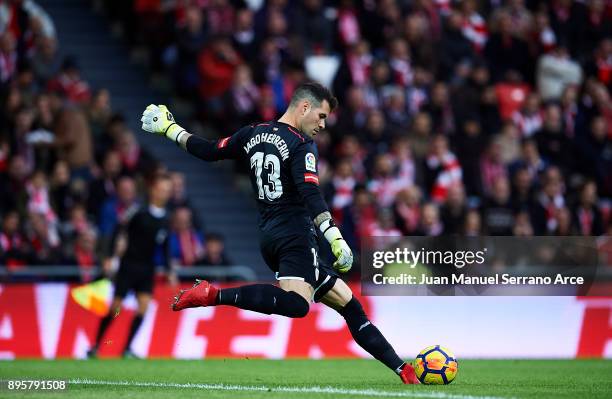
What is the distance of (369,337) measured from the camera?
10000mm

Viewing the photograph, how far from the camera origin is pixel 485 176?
19453mm

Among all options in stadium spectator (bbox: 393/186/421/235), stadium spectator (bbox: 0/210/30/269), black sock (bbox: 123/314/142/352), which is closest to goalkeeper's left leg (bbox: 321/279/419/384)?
black sock (bbox: 123/314/142/352)

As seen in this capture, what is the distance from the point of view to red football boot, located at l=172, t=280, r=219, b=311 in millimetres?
9352

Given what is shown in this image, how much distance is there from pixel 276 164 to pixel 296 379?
7.75 feet

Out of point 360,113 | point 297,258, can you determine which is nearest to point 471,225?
point 360,113

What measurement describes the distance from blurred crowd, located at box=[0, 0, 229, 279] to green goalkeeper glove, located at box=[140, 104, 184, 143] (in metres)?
5.76

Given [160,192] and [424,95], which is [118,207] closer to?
[160,192]

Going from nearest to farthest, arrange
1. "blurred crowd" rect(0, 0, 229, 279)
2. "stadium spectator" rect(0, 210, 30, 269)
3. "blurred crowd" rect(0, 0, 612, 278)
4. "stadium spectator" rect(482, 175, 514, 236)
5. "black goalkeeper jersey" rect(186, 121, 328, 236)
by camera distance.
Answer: "black goalkeeper jersey" rect(186, 121, 328, 236), "stadium spectator" rect(0, 210, 30, 269), "blurred crowd" rect(0, 0, 229, 279), "blurred crowd" rect(0, 0, 612, 278), "stadium spectator" rect(482, 175, 514, 236)

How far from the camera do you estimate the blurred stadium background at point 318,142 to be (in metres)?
16.0

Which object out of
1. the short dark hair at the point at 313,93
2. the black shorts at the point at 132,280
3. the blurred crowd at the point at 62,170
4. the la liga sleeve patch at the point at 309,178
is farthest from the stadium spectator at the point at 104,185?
the la liga sleeve patch at the point at 309,178

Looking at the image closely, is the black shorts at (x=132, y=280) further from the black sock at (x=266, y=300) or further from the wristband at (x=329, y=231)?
the wristband at (x=329, y=231)

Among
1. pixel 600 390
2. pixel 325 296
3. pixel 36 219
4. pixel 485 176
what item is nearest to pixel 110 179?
pixel 36 219

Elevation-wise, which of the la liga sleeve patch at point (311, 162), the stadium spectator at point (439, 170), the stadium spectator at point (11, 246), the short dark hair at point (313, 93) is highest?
the stadium spectator at point (439, 170)

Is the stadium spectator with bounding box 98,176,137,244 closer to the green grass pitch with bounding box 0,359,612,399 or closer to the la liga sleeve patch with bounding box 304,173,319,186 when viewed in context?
the green grass pitch with bounding box 0,359,612,399
